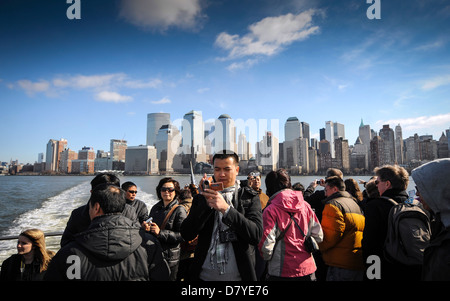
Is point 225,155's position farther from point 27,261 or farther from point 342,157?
point 342,157

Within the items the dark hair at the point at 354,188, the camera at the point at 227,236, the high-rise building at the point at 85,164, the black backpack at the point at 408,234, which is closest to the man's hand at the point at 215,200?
the camera at the point at 227,236

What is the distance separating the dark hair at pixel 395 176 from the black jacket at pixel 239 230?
2.09 meters

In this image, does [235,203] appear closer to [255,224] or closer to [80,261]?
[255,224]

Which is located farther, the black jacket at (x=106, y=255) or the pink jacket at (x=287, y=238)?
the pink jacket at (x=287, y=238)

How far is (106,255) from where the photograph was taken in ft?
5.89

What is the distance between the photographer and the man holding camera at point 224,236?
2.25 metres

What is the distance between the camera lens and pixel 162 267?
7.07 feet

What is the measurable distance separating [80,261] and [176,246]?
2.08 meters

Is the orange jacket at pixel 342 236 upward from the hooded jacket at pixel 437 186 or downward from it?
downward

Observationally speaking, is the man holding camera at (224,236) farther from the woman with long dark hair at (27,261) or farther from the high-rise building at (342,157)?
the high-rise building at (342,157)

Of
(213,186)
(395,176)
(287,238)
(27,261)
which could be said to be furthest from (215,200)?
(27,261)

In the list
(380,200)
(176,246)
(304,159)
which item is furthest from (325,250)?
(304,159)

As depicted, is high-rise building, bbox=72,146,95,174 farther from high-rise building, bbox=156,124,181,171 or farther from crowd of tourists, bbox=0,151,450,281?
crowd of tourists, bbox=0,151,450,281

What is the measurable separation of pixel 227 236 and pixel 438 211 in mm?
1646
